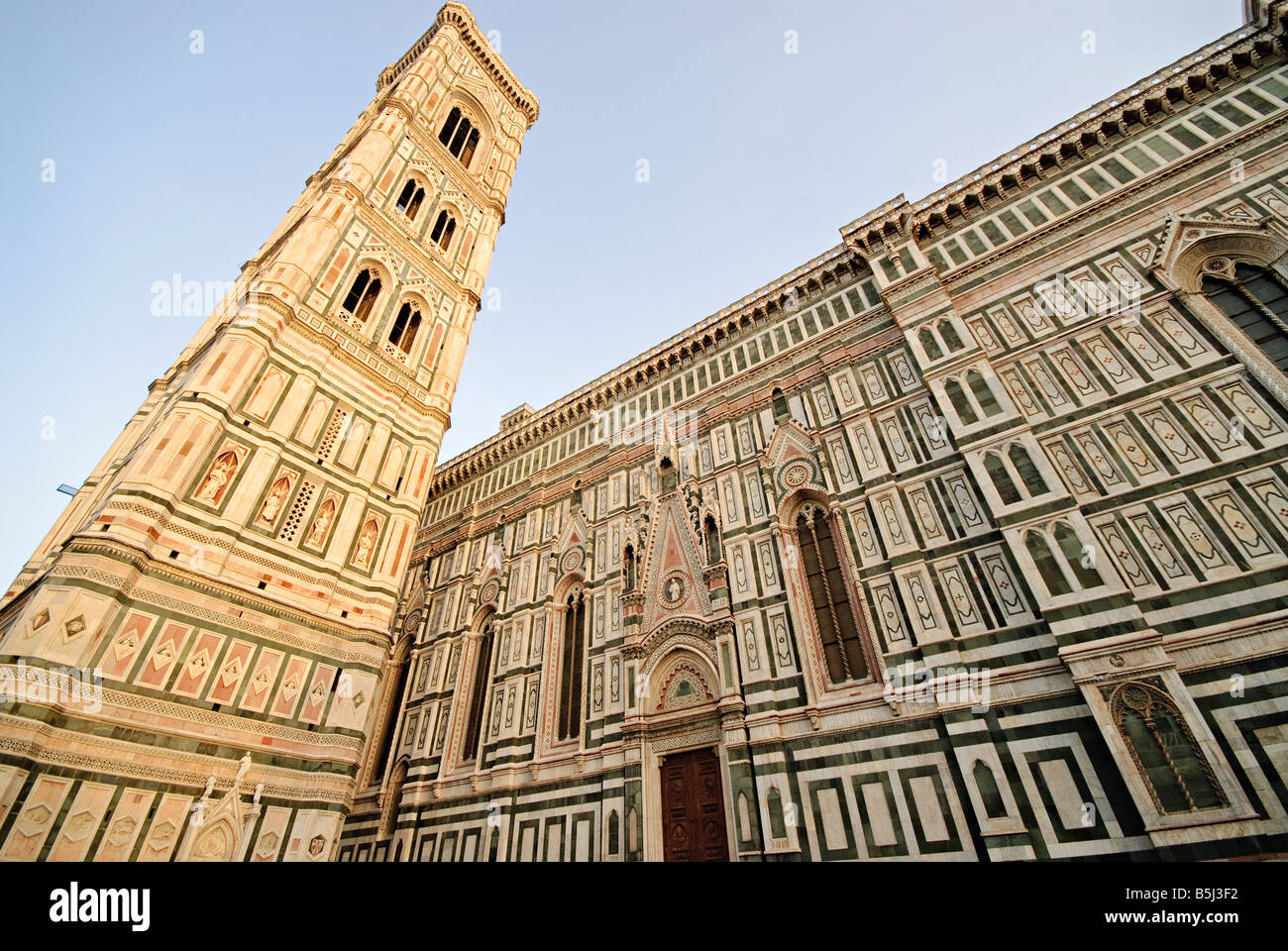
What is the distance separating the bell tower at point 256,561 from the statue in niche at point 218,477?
0.03 m

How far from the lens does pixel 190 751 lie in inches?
346

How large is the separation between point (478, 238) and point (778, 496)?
12.8 metres

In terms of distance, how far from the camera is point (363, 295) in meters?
14.8

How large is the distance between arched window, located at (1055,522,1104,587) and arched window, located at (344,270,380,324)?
15.1m

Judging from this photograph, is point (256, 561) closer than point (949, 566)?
No

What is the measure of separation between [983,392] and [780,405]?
4.46m

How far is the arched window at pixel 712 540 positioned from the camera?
12844mm

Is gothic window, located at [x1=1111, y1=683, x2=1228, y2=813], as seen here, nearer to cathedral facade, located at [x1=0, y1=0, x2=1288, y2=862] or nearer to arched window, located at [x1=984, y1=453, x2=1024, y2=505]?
cathedral facade, located at [x1=0, y1=0, x2=1288, y2=862]

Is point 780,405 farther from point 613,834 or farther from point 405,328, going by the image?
point 405,328

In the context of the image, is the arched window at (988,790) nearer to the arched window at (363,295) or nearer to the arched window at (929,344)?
the arched window at (929,344)

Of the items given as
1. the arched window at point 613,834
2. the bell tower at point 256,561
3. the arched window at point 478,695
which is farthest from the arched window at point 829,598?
the arched window at point 478,695

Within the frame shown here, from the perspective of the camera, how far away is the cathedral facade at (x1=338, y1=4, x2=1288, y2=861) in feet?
25.0

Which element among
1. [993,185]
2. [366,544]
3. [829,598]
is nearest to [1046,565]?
[829,598]

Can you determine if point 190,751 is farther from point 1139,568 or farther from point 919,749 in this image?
point 1139,568
